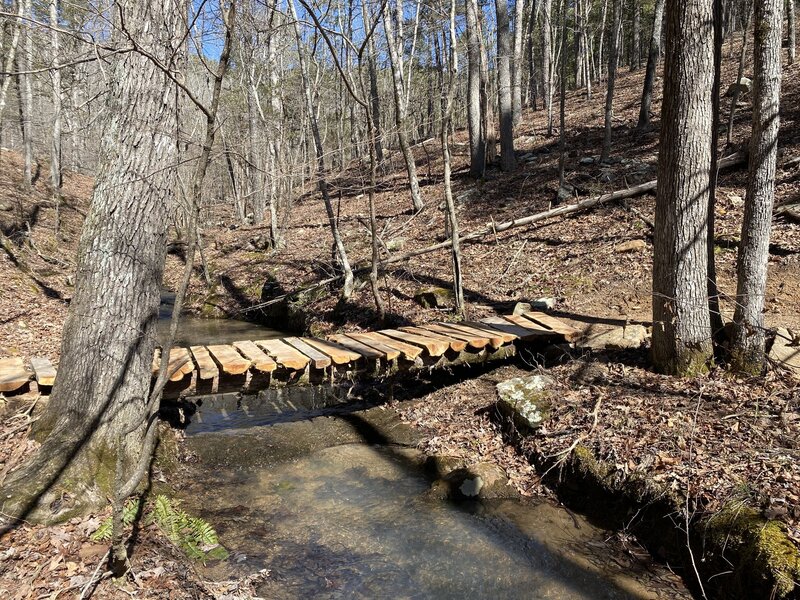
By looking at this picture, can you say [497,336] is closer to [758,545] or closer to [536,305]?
[536,305]

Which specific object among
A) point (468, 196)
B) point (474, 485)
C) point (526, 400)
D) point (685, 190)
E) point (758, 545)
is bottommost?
point (474, 485)

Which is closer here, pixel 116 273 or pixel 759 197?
pixel 116 273

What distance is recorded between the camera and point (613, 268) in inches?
369

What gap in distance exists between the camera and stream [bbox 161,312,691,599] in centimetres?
409

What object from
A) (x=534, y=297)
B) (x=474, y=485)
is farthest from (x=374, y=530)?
(x=534, y=297)

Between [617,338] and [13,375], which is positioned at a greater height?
[13,375]

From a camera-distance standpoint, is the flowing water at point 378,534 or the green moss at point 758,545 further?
the flowing water at point 378,534

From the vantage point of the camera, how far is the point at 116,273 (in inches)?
170

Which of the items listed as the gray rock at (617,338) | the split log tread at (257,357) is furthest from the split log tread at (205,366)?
the gray rock at (617,338)

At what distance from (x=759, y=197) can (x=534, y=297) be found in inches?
178

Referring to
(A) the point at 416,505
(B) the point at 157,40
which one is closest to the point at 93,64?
(B) the point at 157,40

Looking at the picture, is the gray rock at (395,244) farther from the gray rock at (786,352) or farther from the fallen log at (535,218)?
the gray rock at (786,352)

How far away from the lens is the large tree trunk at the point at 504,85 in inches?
618

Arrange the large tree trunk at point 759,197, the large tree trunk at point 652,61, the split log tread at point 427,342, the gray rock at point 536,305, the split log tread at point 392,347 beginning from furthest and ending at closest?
the large tree trunk at point 652,61 < the gray rock at point 536,305 < the split log tread at point 427,342 < the split log tread at point 392,347 < the large tree trunk at point 759,197
